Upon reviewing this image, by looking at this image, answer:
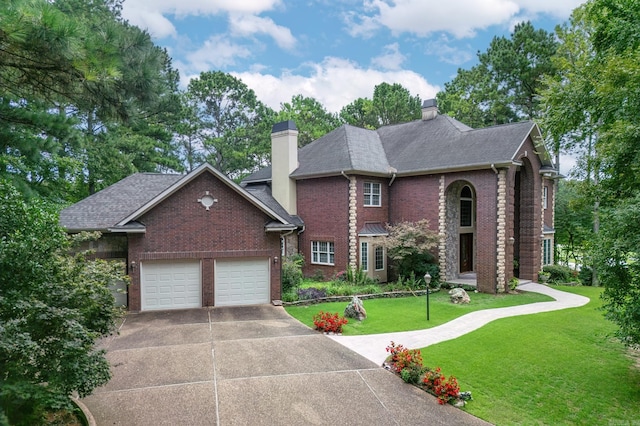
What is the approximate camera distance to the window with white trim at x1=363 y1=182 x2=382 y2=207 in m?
20.4

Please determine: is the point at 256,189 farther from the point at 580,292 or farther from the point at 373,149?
the point at 580,292

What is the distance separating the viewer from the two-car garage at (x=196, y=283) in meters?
13.9

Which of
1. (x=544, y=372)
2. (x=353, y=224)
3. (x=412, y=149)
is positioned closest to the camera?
(x=544, y=372)

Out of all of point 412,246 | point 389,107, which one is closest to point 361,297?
point 412,246

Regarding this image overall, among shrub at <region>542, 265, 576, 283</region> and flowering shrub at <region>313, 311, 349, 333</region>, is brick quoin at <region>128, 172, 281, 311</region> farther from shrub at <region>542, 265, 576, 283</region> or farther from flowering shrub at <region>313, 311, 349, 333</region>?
shrub at <region>542, 265, 576, 283</region>

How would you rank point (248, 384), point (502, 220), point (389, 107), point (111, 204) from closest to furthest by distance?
point (248, 384) < point (111, 204) < point (502, 220) < point (389, 107)

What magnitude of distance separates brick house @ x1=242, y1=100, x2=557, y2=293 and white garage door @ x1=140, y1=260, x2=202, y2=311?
7.41 m

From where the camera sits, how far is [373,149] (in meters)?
22.4

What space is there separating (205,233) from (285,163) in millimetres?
8840

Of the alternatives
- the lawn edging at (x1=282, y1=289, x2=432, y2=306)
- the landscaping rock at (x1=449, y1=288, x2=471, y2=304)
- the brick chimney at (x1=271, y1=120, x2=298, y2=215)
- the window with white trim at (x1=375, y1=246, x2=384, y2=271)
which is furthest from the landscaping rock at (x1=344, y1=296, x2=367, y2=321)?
the brick chimney at (x1=271, y1=120, x2=298, y2=215)

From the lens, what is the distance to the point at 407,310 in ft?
48.1

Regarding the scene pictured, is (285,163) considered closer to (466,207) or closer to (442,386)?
(466,207)

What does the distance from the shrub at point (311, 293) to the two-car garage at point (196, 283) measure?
5.05ft

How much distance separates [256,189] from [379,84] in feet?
71.6
